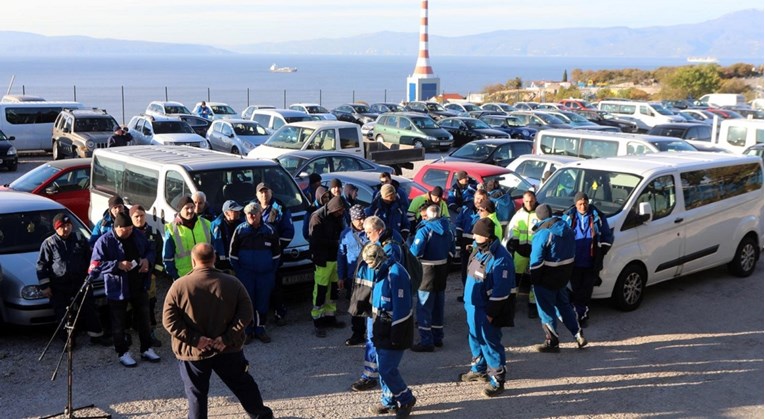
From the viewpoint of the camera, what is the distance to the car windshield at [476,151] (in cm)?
1861

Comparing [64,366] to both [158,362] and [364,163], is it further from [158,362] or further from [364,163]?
[364,163]

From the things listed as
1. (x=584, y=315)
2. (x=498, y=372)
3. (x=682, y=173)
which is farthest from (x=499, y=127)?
(x=498, y=372)

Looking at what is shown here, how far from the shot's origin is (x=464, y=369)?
7.72m

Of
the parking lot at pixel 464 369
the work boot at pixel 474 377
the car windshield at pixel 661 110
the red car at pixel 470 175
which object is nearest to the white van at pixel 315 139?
the red car at pixel 470 175

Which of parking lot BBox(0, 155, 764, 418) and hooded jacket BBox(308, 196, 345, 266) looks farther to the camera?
hooded jacket BBox(308, 196, 345, 266)

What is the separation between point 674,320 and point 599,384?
2.56 meters

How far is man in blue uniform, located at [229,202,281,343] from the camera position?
26.9 feet

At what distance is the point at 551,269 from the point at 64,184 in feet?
30.0

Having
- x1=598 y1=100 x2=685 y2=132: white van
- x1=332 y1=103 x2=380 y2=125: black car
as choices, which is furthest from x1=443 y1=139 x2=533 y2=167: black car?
x1=598 y1=100 x2=685 y2=132: white van

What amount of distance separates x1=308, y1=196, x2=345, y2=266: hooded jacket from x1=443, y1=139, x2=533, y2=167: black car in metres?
9.90

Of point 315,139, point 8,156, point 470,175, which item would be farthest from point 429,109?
point 470,175

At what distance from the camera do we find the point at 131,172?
1082 cm

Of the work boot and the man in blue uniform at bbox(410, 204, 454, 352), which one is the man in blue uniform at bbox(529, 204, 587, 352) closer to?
the man in blue uniform at bbox(410, 204, 454, 352)

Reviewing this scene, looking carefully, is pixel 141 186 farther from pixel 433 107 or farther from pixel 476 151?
pixel 433 107
